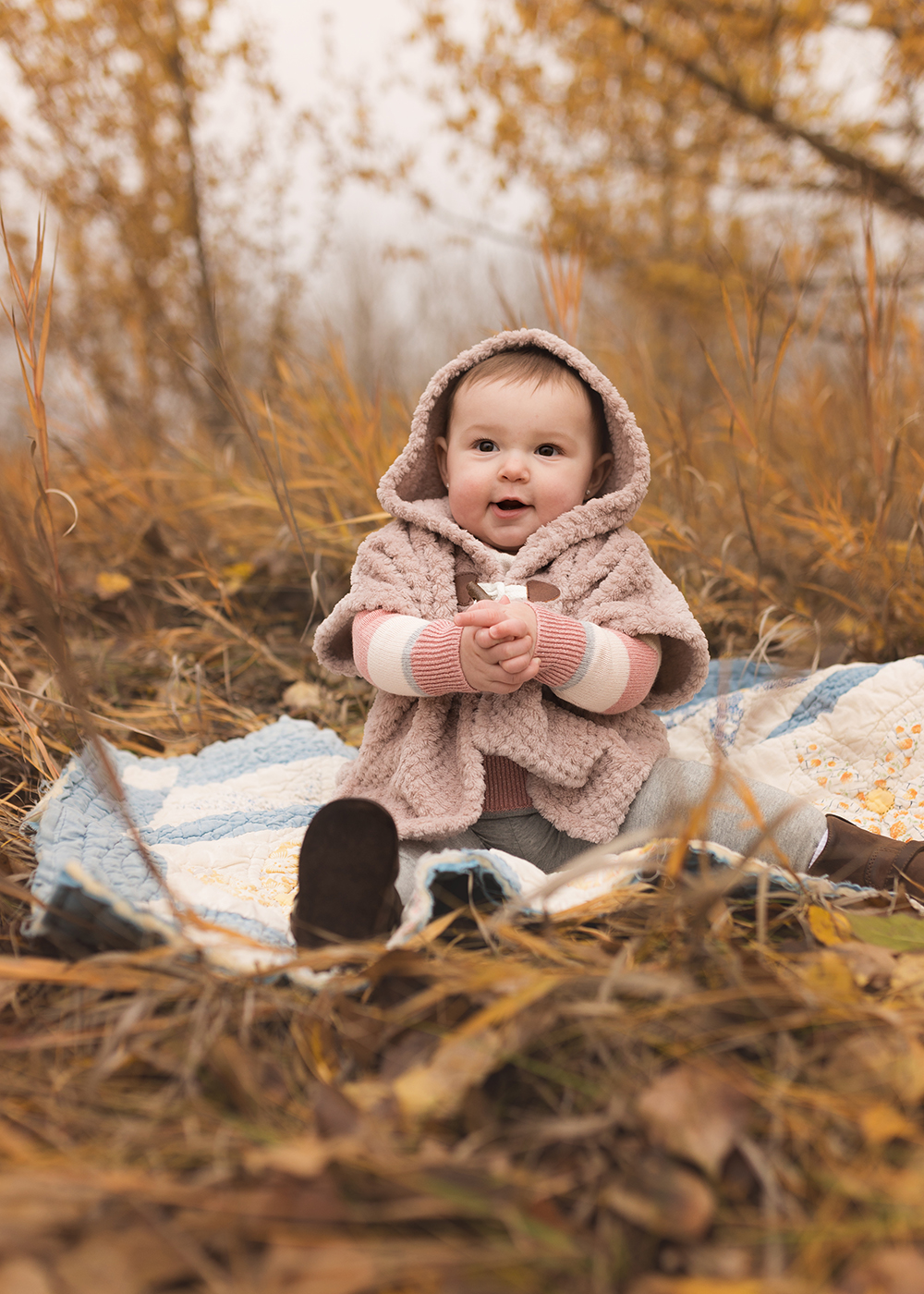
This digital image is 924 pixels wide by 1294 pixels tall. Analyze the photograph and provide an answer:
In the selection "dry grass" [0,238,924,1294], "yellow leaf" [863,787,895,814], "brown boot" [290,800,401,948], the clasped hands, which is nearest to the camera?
"dry grass" [0,238,924,1294]

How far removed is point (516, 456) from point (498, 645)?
0.41m

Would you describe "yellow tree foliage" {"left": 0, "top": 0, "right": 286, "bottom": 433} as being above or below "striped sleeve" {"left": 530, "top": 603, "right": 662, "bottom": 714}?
above

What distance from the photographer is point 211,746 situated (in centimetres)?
201

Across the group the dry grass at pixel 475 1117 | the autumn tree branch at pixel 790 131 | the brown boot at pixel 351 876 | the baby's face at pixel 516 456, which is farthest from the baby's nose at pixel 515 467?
the autumn tree branch at pixel 790 131

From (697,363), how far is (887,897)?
22.6 ft

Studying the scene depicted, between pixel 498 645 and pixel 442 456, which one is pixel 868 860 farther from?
pixel 442 456

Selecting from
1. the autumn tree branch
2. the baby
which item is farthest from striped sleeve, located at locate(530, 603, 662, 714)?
the autumn tree branch

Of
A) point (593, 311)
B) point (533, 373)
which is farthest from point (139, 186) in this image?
point (533, 373)

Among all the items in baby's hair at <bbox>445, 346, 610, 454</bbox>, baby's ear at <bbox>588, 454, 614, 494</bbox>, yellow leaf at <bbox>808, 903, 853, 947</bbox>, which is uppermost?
baby's hair at <bbox>445, 346, 610, 454</bbox>

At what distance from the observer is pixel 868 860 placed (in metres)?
1.39

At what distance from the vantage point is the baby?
140 cm

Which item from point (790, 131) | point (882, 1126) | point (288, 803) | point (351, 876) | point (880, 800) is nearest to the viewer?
point (882, 1126)

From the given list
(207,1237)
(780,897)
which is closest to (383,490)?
(780,897)

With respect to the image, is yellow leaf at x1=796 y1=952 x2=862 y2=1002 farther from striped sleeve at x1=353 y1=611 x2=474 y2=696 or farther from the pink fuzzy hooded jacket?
striped sleeve at x1=353 y1=611 x2=474 y2=696
